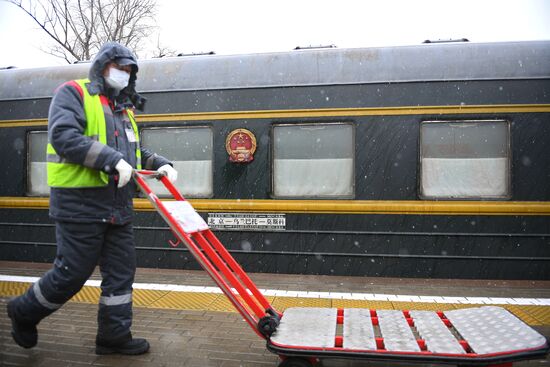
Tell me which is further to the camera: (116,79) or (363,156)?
(363,156)

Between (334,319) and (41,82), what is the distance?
519 centimetres

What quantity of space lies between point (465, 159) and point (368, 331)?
3030 millimetres

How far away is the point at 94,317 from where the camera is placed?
11.5 ft

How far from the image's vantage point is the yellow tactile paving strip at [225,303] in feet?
12.2

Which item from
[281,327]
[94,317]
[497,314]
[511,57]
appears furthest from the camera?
[511,57]

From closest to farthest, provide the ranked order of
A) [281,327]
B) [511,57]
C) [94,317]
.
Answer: [281,327] → [94,317] → [511,57]

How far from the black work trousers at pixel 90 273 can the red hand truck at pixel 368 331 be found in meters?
0.50

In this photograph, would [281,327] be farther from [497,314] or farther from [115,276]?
[497,314]

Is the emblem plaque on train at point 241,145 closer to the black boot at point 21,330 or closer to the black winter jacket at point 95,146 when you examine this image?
the black winter jacket at point 95,146

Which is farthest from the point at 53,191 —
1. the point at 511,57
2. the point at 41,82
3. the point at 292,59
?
the point at 511,57

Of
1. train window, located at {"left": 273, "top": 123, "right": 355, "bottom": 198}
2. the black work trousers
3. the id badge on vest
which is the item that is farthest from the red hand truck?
train window, located at {"left": 273, "top": 123, "right": 355, "bottom": 198}

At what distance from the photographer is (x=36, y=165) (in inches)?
226

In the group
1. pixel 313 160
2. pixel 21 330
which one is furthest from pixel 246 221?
pixel 21 330

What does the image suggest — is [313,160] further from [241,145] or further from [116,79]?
[116,79]
